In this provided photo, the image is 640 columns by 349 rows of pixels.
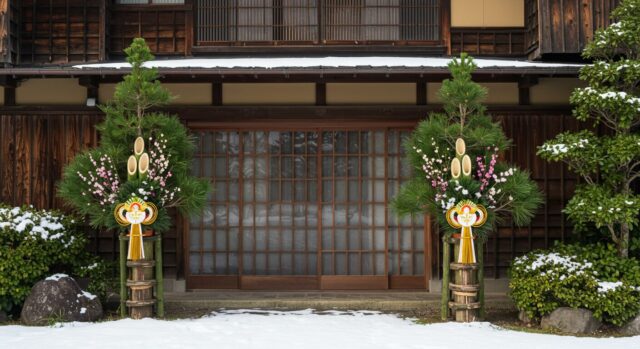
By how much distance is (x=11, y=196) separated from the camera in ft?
33.4

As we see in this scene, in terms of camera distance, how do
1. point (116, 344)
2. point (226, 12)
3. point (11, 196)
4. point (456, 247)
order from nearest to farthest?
point (116, 344) < point (456, 247) < point (11, 196) < point (226, 12)

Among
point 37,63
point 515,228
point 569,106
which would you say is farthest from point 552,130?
point 37,63

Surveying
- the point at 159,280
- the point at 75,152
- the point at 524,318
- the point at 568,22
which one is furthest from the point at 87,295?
the point at 568,22

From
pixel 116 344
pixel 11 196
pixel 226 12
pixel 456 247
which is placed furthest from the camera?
pixel 226 12

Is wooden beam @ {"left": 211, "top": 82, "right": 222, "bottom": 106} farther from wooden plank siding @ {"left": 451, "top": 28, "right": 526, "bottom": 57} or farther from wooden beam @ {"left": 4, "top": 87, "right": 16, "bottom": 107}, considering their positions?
wooden plank siding @ {"left": 451, "top": 28, "right": 526, "bottom": 57}

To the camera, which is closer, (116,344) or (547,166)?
(116,344)

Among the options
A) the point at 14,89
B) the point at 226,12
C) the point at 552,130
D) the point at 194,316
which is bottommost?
the point at 194,316

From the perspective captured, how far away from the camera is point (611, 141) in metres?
8.49

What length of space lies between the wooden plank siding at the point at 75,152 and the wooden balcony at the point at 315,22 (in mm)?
1446

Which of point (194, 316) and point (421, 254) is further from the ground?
point (421, 254)

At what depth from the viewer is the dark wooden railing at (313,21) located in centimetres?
1088

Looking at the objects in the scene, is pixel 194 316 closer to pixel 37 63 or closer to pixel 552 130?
pixel 37 63

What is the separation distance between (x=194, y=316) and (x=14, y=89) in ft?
14.8

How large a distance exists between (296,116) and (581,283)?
4.68 metres
